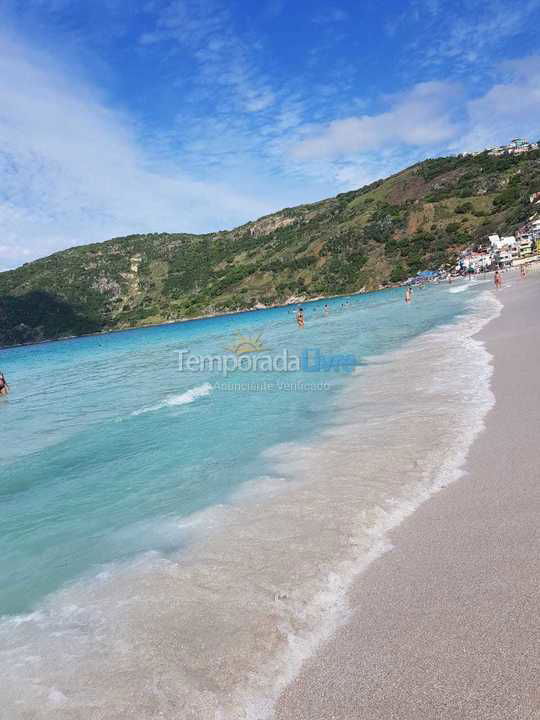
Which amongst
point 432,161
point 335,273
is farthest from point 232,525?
point 432,161

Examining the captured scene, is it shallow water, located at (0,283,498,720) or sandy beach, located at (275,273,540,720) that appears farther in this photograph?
shallow water, located at (0,283,498,720)

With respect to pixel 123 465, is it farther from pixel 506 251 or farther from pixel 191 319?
pixel 191 319

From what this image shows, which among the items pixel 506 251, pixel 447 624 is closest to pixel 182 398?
pixel 447 624

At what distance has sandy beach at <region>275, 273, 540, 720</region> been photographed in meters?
2.99

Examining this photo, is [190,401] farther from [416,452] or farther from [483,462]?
[483,462]

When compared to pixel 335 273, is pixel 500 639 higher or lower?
lower

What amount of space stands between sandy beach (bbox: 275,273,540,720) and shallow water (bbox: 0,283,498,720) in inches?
9.7

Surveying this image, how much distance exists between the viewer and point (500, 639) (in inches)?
132

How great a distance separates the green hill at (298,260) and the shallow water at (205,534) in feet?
358

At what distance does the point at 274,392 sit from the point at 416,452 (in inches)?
311

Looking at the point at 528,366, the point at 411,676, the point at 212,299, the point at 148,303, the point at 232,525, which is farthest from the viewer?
the point at 148,303

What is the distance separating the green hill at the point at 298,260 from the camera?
Result: 122188 millimetres
